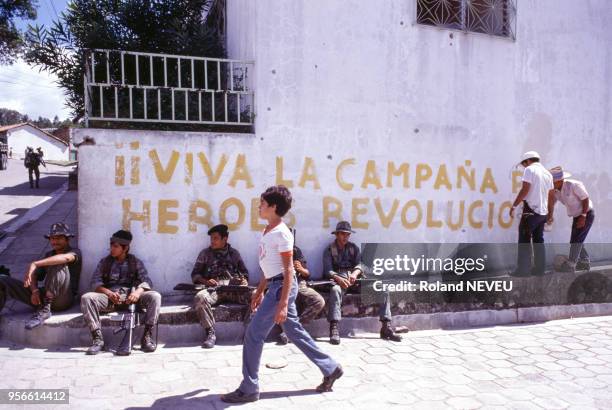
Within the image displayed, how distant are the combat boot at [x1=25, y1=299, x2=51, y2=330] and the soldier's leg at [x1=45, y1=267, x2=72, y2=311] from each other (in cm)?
7

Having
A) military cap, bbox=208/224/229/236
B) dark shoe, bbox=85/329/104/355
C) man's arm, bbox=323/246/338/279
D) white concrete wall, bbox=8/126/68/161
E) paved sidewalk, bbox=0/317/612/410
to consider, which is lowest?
paved sidewalk, bbox=0/317/612/410

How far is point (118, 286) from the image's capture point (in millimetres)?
4918

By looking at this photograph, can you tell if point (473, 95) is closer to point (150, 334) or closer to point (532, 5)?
point (532, 5)

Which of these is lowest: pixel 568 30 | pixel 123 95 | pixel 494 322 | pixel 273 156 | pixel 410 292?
pixel 494 322

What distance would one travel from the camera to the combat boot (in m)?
4.54

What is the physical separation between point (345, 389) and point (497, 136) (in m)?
4.60

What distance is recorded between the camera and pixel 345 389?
12.5 feet

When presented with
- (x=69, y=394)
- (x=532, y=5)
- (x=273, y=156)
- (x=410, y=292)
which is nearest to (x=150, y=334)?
(x=69, y=394)

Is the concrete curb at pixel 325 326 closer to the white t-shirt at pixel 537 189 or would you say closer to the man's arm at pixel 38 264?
the man's arm at pixel 38 264

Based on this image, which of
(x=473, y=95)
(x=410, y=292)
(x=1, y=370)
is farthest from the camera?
(x=473, y=95)

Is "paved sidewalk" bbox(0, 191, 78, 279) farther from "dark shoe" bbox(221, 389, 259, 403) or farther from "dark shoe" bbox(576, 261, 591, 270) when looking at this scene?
"dark shoe" bbox(576, 261, 591, 270)

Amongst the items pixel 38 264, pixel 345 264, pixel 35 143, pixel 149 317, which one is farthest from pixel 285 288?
pixel 35 143

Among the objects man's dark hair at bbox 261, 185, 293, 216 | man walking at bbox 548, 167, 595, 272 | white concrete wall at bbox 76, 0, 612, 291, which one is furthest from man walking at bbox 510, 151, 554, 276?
man's dark hair at bbox 261, 185, 293, 216

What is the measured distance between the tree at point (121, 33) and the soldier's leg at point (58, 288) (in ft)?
11.7
